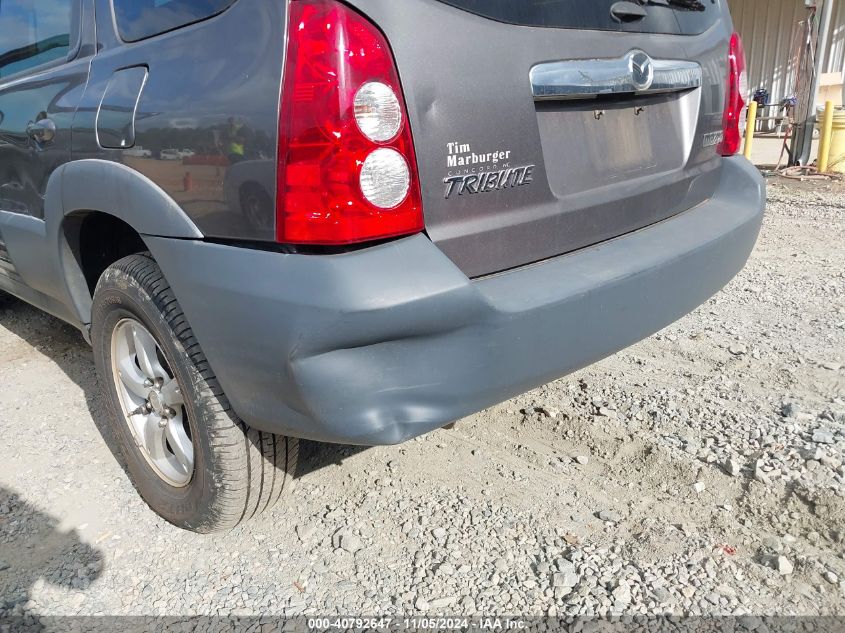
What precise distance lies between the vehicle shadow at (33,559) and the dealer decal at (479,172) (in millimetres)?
1614

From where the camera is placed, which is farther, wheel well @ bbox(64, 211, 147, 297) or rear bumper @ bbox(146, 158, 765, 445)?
wheel well @ bbox(64, 211, 147, 297)

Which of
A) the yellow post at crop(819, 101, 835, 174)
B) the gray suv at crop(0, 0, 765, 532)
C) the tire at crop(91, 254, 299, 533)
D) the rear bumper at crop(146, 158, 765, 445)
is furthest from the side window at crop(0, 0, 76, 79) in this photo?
the yellow post at crop(819, 101, 835, 174)

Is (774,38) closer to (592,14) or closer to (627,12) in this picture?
(627,12)

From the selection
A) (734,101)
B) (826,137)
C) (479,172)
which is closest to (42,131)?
(479,172)

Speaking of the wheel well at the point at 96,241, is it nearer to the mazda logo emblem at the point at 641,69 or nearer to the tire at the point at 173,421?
the tire at the point at 173,421

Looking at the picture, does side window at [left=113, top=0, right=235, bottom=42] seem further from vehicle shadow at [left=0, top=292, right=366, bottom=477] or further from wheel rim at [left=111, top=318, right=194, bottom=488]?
vehicle shadow at [left=0, top=292, right=366, bottom=477]

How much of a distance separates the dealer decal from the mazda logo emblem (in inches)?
19.4

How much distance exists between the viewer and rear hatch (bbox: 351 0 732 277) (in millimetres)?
1591

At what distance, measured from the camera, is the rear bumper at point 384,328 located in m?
1.49

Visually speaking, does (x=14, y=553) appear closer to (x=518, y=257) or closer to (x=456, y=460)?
(x=456, y=460)

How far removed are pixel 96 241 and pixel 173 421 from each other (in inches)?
29.5

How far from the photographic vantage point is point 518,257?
71.4 inches

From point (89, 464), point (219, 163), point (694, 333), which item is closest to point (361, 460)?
point (89, 464)

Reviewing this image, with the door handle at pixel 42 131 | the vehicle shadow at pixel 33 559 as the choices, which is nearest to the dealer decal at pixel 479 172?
the door handle at pixel 42 131
